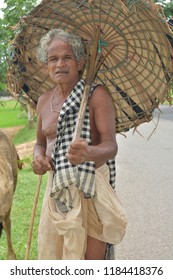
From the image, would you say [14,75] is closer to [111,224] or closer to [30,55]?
[30,55]

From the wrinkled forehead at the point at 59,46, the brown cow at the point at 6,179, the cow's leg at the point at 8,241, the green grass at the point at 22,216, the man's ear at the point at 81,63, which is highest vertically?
the wrinkled forehead at the point at 59,46

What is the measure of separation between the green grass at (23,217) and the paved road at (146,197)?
→ 100 cm

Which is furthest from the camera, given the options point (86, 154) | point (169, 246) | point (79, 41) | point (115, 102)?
point (169, 246)

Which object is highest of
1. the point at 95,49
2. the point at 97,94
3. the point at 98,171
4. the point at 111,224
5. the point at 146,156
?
the point at 95,49

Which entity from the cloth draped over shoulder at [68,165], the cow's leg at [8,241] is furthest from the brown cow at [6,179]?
the cloth draped over shoulder at [68,165]

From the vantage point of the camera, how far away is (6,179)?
13.3 ft

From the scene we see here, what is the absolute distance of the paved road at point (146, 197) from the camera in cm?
464

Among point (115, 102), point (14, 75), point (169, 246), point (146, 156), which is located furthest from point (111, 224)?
point (146, 156)

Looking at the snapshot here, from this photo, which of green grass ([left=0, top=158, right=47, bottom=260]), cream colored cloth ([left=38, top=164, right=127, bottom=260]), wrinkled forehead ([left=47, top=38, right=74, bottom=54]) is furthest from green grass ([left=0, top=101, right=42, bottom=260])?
cream colored cloth ([left=38, top=164, right=127, bottom=260])

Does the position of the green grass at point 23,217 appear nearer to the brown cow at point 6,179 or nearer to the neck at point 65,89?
the brown cow at point 6,179

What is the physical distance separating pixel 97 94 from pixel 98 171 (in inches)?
18.5

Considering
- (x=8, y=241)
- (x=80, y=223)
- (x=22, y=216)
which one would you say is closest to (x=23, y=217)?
(x=22, y=216)

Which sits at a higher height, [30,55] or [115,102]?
[30,55]

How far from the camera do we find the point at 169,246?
4652mm
